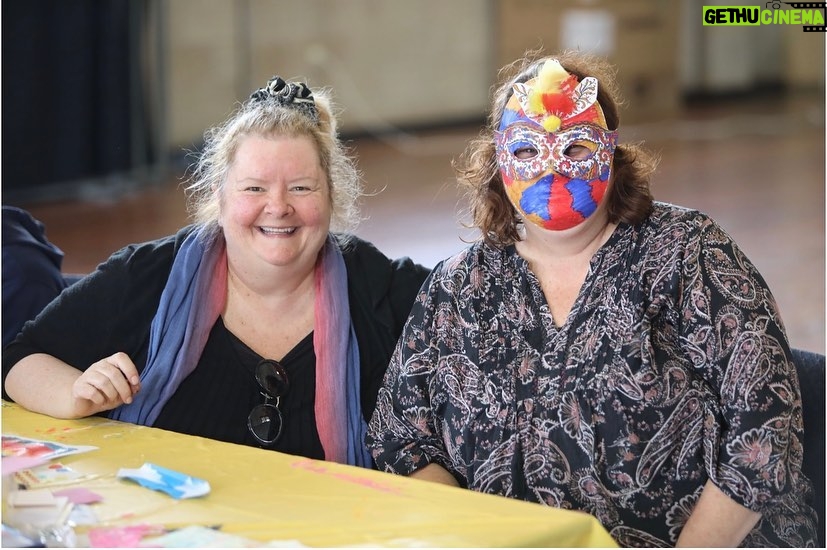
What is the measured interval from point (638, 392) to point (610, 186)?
0.44m

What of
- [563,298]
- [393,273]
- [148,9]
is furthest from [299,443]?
[148,9]

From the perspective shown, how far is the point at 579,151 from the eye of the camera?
88.4 inches

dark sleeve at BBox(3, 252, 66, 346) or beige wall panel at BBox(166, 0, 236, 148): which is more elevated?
beige wall panel at BBox(166, 0, 236, 148)

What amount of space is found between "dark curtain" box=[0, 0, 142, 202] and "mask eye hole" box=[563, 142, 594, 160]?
4.64 metres

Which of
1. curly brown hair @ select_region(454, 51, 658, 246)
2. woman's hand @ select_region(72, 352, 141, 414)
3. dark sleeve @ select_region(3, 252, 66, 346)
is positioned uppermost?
curly brown hair @ select_region(454, 51, 658, 246)

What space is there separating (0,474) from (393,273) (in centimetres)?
107

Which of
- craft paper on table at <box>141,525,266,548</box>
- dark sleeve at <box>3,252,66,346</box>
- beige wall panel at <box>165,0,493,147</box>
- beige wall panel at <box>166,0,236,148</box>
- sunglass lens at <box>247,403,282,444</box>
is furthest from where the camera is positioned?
beige wall panel at <box>165,0,493,147</box>

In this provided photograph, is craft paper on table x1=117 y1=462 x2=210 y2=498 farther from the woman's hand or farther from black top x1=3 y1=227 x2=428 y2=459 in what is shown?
black top x1=3 y1=227 x2=428 y2=459

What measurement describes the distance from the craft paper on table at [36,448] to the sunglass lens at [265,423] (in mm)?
440

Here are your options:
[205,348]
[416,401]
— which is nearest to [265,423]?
[205,348]

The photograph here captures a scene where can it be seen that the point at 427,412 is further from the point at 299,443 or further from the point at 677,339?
the point at 677,339

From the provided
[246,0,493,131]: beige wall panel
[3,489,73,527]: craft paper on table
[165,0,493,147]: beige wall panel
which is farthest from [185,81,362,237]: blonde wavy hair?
[246,0,493,131]: beige wall panel

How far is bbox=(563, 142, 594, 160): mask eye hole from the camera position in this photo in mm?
2230

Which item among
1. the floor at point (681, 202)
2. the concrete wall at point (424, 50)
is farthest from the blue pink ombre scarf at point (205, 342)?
Answer: the concrete wall at point (424, 50)
